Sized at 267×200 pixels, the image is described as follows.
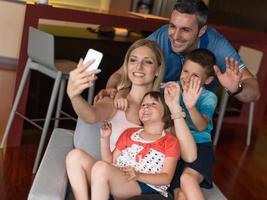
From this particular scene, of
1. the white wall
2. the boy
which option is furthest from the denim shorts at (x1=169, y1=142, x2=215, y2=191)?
the white wall

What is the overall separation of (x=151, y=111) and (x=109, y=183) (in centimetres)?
36

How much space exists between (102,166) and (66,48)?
6.66 feet

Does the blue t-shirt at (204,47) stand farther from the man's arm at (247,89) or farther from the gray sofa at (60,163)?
the gray sofa at (60,163)

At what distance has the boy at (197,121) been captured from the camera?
177cm

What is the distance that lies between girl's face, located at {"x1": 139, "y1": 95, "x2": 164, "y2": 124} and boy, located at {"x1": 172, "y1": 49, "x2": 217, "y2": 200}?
109mm

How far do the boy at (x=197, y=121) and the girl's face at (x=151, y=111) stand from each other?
0.36 ft

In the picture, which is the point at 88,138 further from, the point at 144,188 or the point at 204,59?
the point at 204,59

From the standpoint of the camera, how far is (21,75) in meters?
3.15

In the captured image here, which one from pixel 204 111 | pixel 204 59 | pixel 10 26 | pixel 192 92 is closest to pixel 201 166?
pixel 204 111

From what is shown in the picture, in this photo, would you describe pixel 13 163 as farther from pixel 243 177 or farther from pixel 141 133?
pixel 243 177

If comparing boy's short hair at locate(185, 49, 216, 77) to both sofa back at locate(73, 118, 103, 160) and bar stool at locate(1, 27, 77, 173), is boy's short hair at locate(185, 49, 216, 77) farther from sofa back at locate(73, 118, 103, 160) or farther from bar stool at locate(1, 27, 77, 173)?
bar stool at locate(1, 27, 77, 173)

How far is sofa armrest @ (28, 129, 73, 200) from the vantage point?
1.57 metres

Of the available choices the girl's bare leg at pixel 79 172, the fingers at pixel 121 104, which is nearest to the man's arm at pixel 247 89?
the fingers at pixel 121 104

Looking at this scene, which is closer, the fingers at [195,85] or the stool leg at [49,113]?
the fingers at [195,85]
